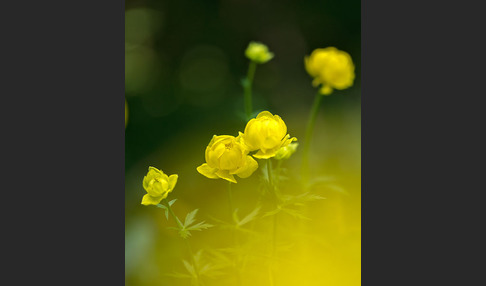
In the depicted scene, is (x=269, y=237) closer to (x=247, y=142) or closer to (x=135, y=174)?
(x=247, y=142)

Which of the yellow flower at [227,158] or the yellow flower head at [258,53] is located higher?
the yellow flower head at [258,53]

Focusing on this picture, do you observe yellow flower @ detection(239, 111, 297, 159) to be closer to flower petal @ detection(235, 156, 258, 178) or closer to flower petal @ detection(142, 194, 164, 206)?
flower petal @ detection(235, 156, 258, 178)

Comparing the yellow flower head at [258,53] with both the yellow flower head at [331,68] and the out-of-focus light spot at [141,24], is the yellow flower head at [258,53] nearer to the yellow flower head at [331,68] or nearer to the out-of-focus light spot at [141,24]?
the yellow flower head at [331,68]

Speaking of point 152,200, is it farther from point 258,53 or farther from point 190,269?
point 258,53

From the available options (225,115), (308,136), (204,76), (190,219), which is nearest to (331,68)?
(308,136)

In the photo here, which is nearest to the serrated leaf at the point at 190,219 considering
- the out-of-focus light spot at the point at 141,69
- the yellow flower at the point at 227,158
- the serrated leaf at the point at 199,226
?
the serrated leaf at the point at 199,226

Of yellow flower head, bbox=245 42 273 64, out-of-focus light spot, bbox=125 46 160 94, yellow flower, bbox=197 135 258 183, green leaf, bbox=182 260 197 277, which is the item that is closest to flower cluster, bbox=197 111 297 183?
yellow flower, bbox=197 135 258 183
